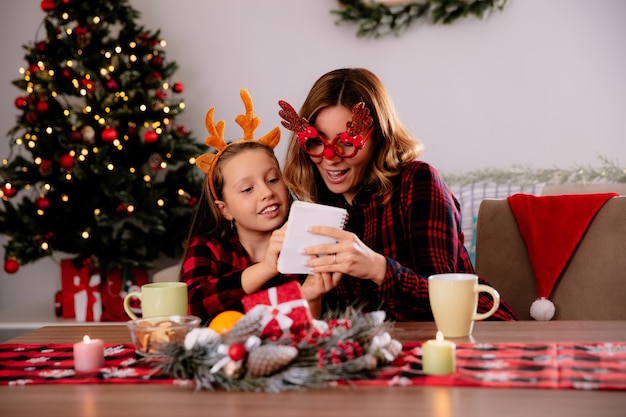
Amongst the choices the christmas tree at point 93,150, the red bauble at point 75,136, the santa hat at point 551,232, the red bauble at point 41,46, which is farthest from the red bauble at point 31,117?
the santa hat at point 551,232

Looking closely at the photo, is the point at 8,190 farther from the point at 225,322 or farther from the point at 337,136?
the point at 225,322

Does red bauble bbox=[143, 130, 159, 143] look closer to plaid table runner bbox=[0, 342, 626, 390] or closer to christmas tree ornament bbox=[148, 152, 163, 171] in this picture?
christmas tree ornament bbox=[148, 152, 163, 171]

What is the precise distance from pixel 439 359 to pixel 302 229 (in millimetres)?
474

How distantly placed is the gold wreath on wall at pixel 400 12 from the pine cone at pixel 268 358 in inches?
137

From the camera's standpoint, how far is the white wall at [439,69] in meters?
4.04

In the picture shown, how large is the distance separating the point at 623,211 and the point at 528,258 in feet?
1.00

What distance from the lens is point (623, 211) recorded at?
2.08 m

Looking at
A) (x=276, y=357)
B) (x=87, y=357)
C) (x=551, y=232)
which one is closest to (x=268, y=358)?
(x=276, y=357)

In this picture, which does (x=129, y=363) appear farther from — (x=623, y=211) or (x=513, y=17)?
(x=513, y=17)

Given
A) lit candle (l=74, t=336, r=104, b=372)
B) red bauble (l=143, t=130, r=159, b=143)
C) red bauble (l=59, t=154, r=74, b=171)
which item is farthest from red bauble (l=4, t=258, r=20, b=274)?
lit candle (l=74, t=336, r=104, b=372)

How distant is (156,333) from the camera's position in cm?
121

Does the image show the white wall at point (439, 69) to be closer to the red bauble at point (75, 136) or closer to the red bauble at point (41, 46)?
the red bauble at point (41, 46)

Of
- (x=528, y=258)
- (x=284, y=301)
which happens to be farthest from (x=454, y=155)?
(x=284, y=301)

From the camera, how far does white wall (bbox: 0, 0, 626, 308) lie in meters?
4.04
